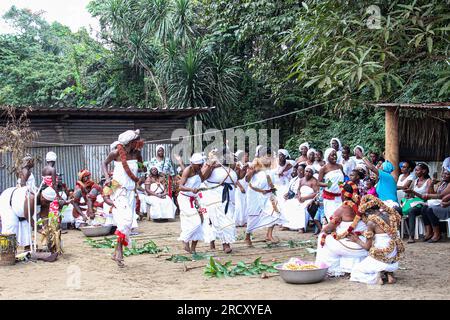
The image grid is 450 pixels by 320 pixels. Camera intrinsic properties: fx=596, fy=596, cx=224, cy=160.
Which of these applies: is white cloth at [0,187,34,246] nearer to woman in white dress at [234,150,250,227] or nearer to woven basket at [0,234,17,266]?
woven basket at [0,234,17,266]

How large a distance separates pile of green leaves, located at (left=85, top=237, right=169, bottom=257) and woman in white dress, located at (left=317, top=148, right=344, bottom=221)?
10.2ft

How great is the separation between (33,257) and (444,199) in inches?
291

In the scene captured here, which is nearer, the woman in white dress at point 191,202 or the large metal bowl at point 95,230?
the woman in white dress at point 191,202

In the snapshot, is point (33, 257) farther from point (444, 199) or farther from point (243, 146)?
point (243, 146)

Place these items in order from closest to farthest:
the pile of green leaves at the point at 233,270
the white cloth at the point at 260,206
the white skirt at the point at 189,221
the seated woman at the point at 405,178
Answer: the pile of green leaves at the point at 233,270 < the white skirt at the point at 189,221 < the white cloth at the point at 260,206 < the seated woman at the point at 405,178

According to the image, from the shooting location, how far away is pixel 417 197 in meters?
11.6

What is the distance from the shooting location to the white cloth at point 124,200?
29.8 ft

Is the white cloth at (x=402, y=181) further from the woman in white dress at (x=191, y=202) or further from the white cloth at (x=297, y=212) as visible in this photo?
the woman in white dress at (x=191, y=202)

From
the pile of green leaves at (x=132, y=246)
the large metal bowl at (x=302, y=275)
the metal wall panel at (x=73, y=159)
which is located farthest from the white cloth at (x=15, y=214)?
the metal wall panel at (x=73, y=159)

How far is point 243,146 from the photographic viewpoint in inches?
888

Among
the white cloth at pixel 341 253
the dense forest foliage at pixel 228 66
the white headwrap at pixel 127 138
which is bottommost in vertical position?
the white cloth at pixel 341 253

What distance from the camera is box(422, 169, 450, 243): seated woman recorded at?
11164 millimetres

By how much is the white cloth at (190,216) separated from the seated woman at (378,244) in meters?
3.23
